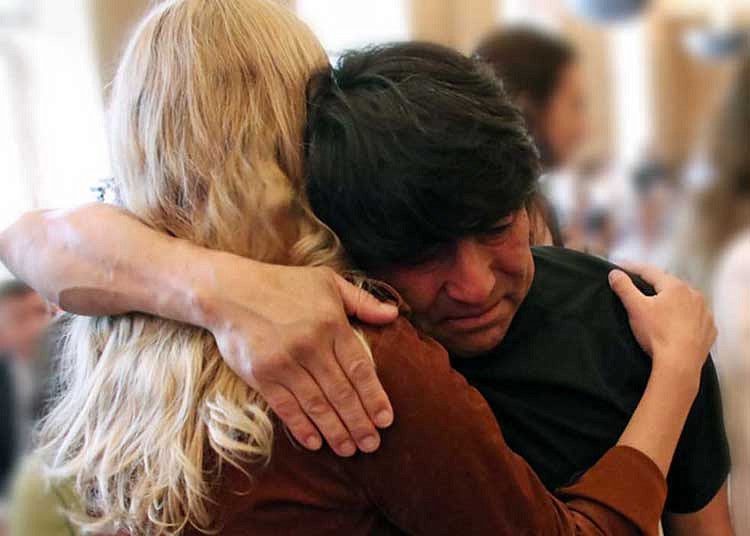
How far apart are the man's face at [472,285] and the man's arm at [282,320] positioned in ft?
0.25

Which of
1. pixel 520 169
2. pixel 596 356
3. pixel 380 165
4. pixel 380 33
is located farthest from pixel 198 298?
pixel 380 33

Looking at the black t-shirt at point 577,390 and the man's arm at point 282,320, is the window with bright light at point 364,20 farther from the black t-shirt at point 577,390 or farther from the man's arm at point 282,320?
the man's arm at point 282,320

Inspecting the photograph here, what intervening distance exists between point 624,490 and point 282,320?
1.21 ft

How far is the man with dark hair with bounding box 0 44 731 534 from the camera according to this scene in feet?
2.87

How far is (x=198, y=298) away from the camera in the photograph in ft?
2.90

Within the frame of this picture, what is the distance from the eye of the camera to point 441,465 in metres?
0.86

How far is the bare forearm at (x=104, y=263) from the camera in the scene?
35.8 inches

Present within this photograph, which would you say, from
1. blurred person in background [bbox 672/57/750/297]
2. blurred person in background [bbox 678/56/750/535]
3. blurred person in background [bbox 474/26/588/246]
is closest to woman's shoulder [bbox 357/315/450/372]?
blurred person in background [bbox 678/56/750/535]

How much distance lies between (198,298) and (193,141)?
0.15 m

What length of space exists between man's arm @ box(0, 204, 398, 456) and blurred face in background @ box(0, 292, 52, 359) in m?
1.82

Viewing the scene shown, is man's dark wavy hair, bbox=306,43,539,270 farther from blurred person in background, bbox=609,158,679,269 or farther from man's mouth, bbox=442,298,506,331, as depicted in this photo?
blurred person in background, bbox=609,158,679,269

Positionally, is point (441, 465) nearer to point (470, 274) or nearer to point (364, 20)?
point (470, 274)

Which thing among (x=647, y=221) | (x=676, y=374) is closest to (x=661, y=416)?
(x=676, y=374)

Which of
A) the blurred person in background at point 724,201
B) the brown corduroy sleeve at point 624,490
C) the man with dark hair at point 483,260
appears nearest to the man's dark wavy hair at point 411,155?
the man with dark hair at point 483,260
